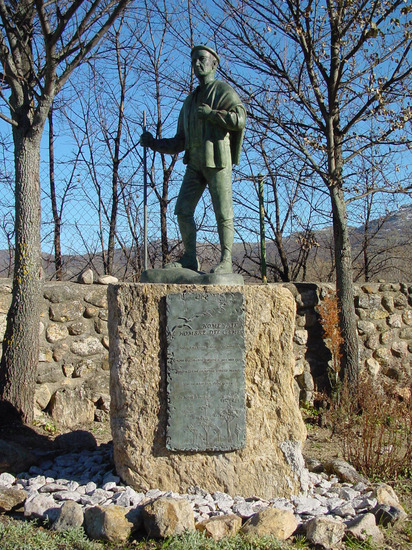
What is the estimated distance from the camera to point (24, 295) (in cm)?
432

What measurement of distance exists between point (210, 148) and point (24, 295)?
1.97 meters

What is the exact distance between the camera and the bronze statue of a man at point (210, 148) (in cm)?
337

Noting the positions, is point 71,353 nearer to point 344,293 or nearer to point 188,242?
point 188,242

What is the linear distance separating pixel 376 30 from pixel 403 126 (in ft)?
3.20

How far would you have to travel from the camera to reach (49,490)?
3.03m

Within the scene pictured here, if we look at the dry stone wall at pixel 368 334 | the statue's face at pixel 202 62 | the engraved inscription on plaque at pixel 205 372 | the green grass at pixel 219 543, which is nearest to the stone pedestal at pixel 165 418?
the engraved inscription on plaque at pixel 205 372

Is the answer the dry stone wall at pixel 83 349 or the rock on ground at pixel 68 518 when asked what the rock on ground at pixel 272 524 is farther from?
the dry stone wall at pixel 83 349

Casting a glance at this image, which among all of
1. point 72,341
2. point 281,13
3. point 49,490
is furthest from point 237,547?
point 281,13

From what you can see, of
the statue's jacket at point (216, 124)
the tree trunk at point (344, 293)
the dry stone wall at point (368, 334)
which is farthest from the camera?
the dry stone wall at point (368, 334)

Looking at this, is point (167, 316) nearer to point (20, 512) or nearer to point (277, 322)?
point (277, 322)

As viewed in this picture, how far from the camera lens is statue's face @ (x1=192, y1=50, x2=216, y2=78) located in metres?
3.43

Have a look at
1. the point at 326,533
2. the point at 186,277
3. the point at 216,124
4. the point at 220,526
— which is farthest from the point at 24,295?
the point at 326,533

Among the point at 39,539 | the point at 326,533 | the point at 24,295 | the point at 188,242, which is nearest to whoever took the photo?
the point at 39,539

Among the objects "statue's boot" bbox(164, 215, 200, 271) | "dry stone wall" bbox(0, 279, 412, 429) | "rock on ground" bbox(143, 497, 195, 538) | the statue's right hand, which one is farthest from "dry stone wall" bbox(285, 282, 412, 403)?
"rock on ground" bbox(143, 497, 195, 538)
